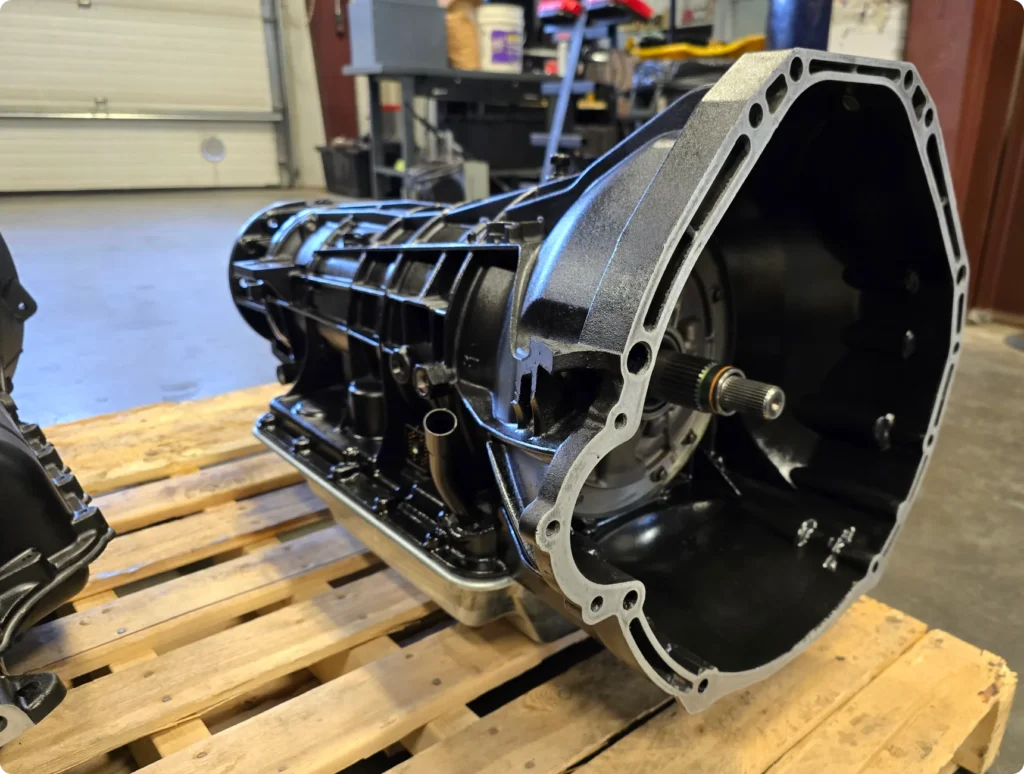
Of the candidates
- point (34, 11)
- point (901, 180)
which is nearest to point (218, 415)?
point (901, 180)

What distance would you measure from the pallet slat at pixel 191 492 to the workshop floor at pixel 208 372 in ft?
3.18

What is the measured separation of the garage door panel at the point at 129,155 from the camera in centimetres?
Answer: 563

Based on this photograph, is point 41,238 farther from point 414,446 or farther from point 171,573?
point 414,446

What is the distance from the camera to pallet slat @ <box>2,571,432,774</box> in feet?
3.59

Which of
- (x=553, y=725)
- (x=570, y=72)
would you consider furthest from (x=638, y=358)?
(x=570, y=72)

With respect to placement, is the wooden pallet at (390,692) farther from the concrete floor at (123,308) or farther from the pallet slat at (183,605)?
the concrete floor at (123,308)

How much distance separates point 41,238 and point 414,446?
472 cm

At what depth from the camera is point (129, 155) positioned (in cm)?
652

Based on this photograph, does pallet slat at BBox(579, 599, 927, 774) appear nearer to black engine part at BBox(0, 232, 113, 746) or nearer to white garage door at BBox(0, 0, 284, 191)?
black engine part at BBox(0, 232, 113, 746)

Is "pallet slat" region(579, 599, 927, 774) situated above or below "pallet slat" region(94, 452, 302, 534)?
below

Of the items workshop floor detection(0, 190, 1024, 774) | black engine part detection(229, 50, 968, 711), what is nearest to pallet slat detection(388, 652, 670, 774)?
black engine part detection(229, 50, 968, 711)

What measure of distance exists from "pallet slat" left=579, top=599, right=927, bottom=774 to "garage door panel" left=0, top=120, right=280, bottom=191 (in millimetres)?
6027

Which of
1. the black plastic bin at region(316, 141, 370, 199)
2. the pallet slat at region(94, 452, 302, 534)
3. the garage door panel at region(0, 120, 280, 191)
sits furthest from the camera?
the black plastic bin at region(316, 141, 370, 199)

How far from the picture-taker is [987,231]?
11.9 feet
